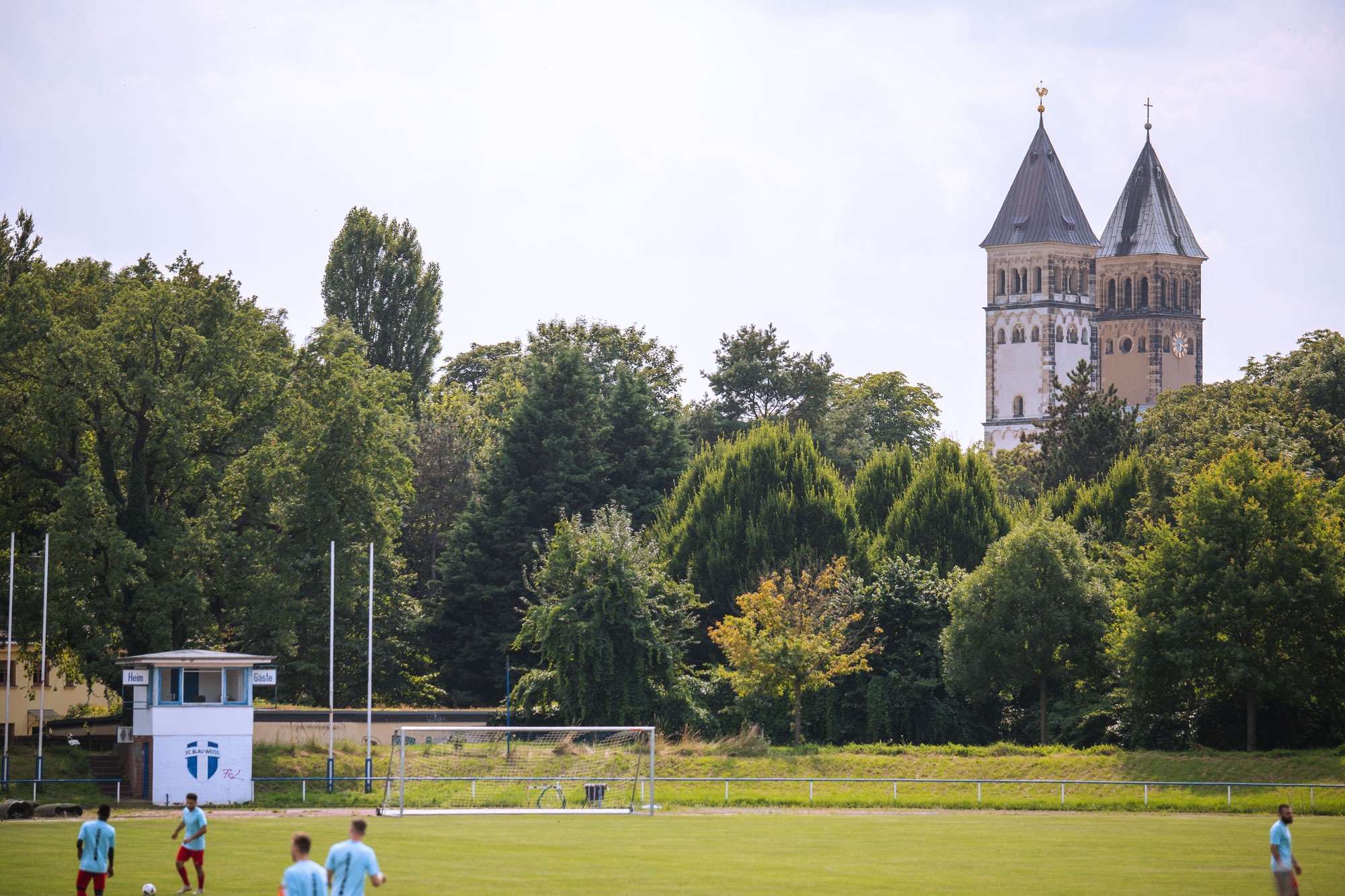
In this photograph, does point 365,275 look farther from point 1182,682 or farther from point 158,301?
point 1182,682

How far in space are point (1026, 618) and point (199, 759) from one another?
2673 centimetres

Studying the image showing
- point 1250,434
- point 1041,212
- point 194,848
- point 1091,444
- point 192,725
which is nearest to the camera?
point 194,848

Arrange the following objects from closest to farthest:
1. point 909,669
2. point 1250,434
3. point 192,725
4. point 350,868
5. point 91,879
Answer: point 350,868, point 91,879, point 192,725, point 909,669, point 1250,434

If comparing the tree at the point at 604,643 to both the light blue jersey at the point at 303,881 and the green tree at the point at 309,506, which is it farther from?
the light blue jersey at the point at 303,881

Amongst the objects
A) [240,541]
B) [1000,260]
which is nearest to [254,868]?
[240,541]

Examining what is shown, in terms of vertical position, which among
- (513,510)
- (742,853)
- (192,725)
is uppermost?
(513,510)

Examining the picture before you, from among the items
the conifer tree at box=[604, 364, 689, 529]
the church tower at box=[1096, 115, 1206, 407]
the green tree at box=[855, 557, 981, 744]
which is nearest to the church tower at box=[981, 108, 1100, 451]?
the church tower at box=[1096, 115, 1206, 407]

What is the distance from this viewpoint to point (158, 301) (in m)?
50.2

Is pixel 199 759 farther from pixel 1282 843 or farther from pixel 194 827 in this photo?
pixel 1282 843

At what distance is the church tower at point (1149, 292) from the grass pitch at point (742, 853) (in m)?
124

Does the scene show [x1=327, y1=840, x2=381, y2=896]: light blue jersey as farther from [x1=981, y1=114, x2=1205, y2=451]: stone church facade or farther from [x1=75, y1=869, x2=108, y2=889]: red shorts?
[x1=981, y1=114, x2=1205, y2=451]: stone church facade

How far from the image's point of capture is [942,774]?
155 ft

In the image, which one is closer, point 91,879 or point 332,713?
point 91,879

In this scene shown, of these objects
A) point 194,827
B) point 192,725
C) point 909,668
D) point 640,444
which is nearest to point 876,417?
point 640,444
